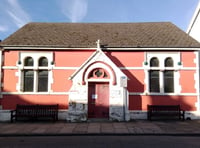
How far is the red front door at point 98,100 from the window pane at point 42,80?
10.5 feet

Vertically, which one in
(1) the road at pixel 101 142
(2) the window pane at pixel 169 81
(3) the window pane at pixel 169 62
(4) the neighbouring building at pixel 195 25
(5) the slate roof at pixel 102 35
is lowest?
(1) the road at pixel 101 142

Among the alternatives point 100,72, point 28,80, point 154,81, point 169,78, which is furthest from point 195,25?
point 28,80

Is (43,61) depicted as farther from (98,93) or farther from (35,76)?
(98,93)

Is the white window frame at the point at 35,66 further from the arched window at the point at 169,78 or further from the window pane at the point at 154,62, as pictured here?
the arched window at the point at 169,78

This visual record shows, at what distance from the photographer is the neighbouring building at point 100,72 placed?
12.8 m

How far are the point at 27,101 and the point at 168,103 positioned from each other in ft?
32.1

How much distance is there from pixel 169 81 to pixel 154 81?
1.07 meters

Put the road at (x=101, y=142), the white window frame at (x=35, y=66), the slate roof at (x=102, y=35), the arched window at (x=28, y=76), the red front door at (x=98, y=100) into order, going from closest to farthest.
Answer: the road at (x=101, y=142) → the red front door at (x=98, y=100) → the white window frame at (x=35, y=66) → the arched window at (x=28, y=76) → the slate roof at (x=102, y=35)

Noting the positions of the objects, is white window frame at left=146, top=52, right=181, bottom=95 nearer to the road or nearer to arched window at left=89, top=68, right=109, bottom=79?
arched window at left=89, top=68, right=109, bottom=79

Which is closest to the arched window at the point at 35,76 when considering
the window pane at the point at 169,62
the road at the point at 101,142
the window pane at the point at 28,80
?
the window pane at the point at 28,80

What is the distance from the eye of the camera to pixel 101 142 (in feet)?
25.0

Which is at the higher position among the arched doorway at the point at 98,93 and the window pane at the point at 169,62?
the window pane at the point at 169,62

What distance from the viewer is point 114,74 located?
41.3ft

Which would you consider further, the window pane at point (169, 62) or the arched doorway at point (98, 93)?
the window pane at point (169, 62)
